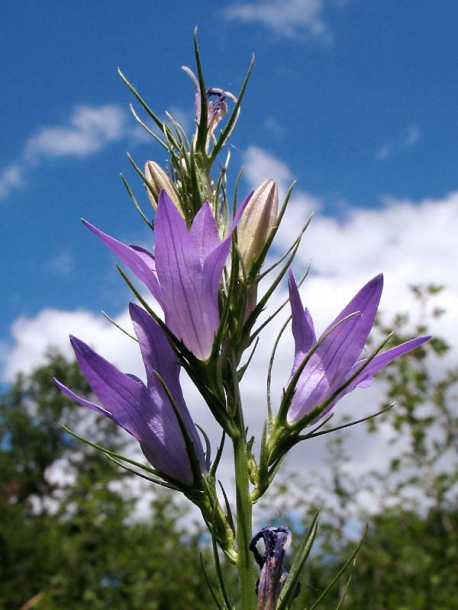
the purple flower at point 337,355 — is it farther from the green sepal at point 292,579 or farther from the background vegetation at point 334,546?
the background vegetation at point 334,546

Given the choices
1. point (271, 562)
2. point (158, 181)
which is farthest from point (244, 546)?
point (158, 181)

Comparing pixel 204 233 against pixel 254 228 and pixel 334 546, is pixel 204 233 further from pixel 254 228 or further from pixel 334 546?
pixel 334 546

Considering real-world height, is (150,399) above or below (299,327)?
below

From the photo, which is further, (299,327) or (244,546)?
(299,327)

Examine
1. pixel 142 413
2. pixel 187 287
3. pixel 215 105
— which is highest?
pixel 215 105

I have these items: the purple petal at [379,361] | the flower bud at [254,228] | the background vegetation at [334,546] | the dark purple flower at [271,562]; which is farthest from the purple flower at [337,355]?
the background vegetation at [334,546]

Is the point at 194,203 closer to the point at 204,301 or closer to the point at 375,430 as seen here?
the point at 204,301

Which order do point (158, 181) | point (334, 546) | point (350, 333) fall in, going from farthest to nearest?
point (334, 546) → point (158, 181) → point (350, 333)
